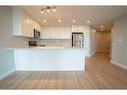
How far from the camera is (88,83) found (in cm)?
407

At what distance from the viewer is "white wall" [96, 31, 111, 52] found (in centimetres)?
1572

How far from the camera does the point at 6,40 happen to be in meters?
4.93

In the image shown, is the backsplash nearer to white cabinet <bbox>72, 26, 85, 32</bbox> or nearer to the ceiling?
white cabinet <bbox>72, 26, 85, 32</bbox>

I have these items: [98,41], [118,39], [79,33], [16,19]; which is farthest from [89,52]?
[16,19]

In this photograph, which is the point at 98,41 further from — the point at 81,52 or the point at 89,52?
the point at 81,52

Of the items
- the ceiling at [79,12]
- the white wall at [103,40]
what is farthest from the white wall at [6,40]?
the white wall at [103,40]

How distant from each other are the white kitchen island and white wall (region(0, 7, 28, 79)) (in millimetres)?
366

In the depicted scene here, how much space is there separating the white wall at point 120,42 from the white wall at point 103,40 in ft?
26.8

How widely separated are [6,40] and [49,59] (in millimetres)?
1682

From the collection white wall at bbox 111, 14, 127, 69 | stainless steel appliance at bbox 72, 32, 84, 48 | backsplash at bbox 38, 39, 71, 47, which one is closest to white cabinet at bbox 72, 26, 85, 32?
stainless steel appliance at bbox 72, 32, 84, 48

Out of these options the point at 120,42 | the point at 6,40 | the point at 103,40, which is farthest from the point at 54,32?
the point at 103,40

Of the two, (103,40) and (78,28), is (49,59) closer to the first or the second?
(78,28)

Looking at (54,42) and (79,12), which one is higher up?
(79,12)

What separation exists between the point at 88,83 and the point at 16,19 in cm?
342
